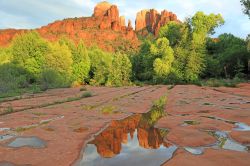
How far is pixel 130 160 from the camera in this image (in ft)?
16.1

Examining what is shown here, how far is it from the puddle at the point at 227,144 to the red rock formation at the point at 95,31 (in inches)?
4978

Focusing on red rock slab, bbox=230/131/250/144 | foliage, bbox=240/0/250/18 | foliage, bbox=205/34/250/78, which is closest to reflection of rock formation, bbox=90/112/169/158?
red rock slab, bbox=230/131/250/144

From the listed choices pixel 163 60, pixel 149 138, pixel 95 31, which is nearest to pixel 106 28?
pixel 95 31

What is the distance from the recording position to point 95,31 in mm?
157125

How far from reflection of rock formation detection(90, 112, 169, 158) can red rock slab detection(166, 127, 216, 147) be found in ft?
0.95

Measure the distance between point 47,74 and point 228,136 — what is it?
30707 mm

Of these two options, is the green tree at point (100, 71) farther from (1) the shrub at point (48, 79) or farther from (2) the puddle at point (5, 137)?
(2) the puddle at point (5, 137)

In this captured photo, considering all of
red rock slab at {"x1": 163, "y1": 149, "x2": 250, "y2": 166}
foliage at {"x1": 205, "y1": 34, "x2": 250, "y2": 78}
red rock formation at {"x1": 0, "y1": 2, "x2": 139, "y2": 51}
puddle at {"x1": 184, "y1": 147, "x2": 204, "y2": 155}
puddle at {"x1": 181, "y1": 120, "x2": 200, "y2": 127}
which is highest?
red rock formation at {"x1": 0, "y1": 2, "x2": 139, "y2": 51}

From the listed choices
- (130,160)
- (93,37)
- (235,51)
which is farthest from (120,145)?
(93,37)

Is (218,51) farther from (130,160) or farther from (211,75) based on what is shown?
(130,160)

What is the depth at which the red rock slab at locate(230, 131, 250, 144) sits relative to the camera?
20.0ft

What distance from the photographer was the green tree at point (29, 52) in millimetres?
46875

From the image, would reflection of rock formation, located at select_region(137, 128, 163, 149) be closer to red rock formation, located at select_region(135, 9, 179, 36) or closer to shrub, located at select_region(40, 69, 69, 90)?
shrub, located at select_region(40, 69, 69, 90)

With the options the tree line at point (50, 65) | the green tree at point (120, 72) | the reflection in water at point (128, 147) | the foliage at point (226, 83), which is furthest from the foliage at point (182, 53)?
the reflection in water at point (128, 147)
